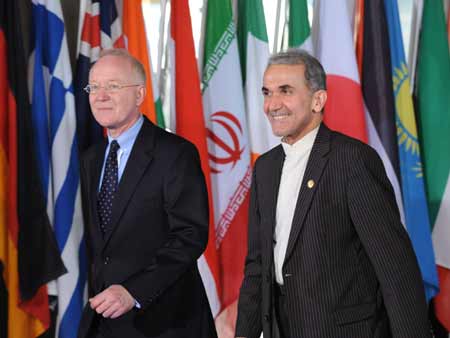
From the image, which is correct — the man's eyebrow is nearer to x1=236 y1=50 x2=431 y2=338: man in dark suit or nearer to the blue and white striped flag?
x1=236 y1=50 x2=431 y2=338: man in dark suit

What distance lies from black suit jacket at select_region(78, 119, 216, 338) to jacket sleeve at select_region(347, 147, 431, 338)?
51 cm

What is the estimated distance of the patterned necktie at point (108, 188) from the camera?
2.17 metres

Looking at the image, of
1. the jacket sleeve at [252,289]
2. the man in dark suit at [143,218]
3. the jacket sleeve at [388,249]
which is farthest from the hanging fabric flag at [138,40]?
the jacket sleeve at [388,249]

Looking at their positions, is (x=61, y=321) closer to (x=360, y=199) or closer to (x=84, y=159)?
(x=84, y=159)

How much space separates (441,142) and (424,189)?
299 mm

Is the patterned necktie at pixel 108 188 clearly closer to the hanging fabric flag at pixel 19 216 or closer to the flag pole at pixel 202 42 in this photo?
the hanging fabric flag at pixel 19 216

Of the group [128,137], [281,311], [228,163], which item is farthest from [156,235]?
[228,163]

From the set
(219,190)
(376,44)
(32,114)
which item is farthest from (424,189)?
(32,114)

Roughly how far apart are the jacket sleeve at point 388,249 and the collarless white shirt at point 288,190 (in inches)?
8.3

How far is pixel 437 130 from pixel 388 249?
2137 mm

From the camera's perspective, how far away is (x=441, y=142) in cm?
379

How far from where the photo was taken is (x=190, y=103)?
3.52 metres

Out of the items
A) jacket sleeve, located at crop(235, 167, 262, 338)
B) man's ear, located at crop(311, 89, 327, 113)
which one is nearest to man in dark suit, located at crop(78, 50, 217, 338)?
jacket sleeve, located at crop(235, 167, 262, 338)

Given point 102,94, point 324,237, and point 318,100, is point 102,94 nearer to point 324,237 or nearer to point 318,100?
point 318,100
